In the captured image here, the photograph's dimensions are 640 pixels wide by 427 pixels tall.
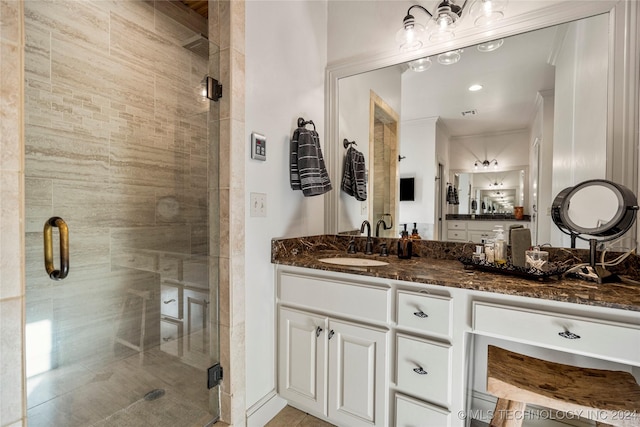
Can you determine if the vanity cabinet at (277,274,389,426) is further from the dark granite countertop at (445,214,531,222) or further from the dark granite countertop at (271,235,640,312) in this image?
the dark granite countertop at (445,214,531,222)

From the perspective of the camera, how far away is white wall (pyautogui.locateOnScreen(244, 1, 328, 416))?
1.53 metres

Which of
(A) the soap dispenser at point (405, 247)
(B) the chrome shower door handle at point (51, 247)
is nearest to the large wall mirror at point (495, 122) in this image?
(A) the soap dispenser at point (405, 247)

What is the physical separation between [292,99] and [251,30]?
1.40 ft

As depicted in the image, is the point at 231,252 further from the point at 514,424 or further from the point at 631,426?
the point at 631,426

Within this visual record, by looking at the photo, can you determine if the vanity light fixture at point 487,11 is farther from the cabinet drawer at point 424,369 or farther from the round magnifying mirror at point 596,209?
the cabinet drawer at point 424,369

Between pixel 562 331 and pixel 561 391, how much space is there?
190 mm

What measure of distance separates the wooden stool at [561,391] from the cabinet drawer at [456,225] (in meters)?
0.77

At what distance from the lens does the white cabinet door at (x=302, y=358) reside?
4.81ft

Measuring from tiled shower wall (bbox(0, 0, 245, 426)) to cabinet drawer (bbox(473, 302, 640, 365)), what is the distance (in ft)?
3.61

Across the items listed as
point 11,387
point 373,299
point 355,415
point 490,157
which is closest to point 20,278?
point 11,387

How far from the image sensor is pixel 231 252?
142cm

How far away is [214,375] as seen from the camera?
1454mm

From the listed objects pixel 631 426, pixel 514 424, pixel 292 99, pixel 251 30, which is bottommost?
pixel 514 424

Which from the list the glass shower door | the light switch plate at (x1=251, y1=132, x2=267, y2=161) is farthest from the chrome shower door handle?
the light switch plate at (x1=251, y1=132, x2=267, y2=161)
